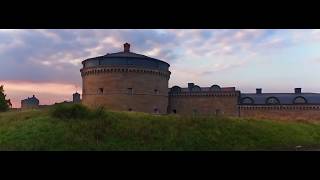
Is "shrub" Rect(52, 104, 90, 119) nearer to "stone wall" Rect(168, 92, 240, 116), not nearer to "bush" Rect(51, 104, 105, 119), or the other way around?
"bush" Rect(51, 104, 105, 119)

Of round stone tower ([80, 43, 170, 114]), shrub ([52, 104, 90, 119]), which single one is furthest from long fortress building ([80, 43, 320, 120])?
shrub ([52, 104, 90, 119])

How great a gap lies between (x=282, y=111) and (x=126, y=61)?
56.3 ft

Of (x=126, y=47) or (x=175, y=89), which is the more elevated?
(x=126, y=47)

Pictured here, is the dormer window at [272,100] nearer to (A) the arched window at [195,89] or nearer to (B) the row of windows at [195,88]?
(B) the row of windows at [195,88]

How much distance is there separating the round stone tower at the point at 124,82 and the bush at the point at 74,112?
14.7 meters

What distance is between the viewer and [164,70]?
41.9m

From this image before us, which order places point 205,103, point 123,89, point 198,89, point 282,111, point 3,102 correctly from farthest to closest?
1. point 198,89
2. point 205,103
3. point 282,111
4. point 123,89
5. point 3,102

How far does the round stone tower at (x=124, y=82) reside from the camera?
3944 centimetres

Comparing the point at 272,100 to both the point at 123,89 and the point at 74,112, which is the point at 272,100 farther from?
the point at 74,112

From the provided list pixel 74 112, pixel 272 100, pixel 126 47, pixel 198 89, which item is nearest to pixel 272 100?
pixel 272 100

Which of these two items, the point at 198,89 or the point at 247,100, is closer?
the point at 247,100

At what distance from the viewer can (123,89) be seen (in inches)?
1553

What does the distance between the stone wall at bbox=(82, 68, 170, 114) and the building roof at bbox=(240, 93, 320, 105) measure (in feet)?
33.8
